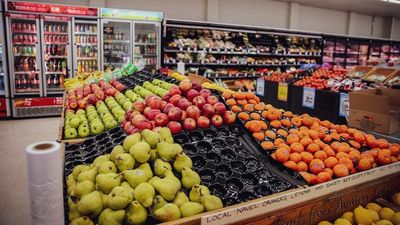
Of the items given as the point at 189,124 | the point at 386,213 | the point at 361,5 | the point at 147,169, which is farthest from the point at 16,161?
the point at 361,5

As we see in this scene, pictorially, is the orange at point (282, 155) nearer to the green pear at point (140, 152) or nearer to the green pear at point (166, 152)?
the green pear at point (166, 152)

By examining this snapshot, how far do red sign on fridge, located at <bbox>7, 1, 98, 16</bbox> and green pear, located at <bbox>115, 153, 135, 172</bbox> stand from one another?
20.5 ft

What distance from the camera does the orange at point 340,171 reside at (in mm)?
1823

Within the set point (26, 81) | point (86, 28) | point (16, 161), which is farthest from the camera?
point (86, 28)

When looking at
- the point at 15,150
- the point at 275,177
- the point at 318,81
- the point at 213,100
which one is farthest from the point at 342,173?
the point at 15,150

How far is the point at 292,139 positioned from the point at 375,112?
1978mm

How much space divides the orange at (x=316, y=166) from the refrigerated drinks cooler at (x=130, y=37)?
568cm

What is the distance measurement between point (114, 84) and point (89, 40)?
4.00 meters

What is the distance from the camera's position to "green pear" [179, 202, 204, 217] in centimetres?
135

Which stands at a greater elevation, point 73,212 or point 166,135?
point 166,135

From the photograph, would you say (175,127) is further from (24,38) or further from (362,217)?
(24,38)

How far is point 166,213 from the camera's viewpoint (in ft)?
4.24

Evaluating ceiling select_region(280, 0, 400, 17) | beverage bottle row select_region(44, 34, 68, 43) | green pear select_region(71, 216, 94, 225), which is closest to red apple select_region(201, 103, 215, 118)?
green pear select_region(71, 216, 94, 225)

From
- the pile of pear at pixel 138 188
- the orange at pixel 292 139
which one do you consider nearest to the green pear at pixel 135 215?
the pile of pear at pixel 138 188
